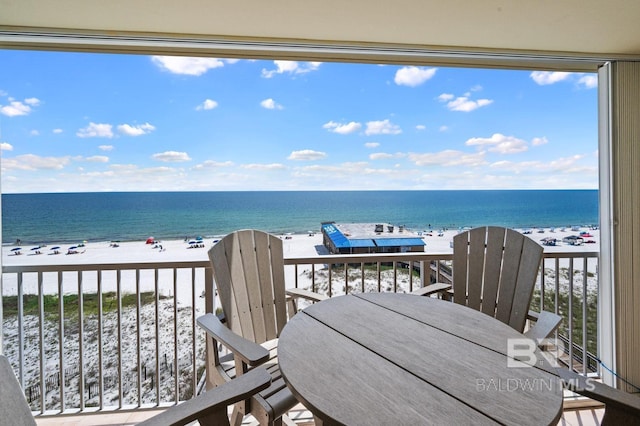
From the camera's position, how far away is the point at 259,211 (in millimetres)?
22906

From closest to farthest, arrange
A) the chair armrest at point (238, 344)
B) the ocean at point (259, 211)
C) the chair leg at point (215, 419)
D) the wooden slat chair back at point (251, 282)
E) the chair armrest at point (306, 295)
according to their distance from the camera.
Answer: the chair leg at point (215, 419), the chair armrest at point (238, 344), the wooden slat chair back at point (251, 282), the chair armrest at point (306, 295), the ocean at point (259, 211)

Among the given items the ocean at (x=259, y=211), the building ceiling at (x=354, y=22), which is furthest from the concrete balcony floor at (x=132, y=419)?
the ocean at (x=259, y=211)

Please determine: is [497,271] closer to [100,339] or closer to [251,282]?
[251,282]

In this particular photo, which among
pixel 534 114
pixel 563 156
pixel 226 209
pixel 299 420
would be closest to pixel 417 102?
pixel 534 114

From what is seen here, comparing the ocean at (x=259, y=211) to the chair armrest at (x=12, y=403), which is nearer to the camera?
the chair armrest at (x=12, y=403)

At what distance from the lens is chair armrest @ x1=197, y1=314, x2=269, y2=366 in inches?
40.8

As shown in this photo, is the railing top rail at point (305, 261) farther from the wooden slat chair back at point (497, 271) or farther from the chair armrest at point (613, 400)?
the chair armrest at point (613, 400)

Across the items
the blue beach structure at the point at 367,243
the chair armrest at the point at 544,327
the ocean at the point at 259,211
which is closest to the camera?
the chair armrest at the point at 544,327

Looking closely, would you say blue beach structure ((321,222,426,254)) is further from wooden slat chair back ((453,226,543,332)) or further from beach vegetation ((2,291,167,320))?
beach vegetation ((2,291,167,320))

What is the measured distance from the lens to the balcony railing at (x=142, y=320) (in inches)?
72.6

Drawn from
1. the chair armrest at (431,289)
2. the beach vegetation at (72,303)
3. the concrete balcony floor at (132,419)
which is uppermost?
the chair armrest at (431,289)

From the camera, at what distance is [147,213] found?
832 inches

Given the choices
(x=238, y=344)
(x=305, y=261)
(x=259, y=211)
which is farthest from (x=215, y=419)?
(x=259, y=211)

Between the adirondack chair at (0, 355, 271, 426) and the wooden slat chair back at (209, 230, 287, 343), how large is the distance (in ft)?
2.41
